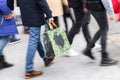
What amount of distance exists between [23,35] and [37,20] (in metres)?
3.45

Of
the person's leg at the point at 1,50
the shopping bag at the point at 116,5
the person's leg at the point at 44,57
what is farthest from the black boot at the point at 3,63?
the shopping bag at the point at 116,5

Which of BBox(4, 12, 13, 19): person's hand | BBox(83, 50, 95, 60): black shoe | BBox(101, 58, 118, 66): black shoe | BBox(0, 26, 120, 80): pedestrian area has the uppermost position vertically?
BBox(4, 12, 13, 19): person's hand

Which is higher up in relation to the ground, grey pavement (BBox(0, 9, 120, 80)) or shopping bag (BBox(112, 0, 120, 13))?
shopping bag (BBox(112, 0, 120, 13))

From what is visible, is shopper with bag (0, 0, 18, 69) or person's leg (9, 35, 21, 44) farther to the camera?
person's leg (9, 35, 21, 44)

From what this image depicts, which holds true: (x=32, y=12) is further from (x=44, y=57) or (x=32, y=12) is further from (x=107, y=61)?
(x=107, y=61)

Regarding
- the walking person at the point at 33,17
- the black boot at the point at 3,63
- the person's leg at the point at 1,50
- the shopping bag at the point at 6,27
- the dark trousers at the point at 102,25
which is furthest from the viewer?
the black boot at the point at 3,63

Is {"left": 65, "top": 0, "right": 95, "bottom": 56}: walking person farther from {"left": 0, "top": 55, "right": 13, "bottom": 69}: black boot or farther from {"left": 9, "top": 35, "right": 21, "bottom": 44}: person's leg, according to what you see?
{"left": 9, "top": 35, "right": 21, "bottom": 44}: person's leg

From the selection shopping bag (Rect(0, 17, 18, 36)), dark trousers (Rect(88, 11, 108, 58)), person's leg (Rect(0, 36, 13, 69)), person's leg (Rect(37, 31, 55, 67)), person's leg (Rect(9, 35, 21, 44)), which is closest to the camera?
dark trousers (Rect(88, 11, 108, 58))

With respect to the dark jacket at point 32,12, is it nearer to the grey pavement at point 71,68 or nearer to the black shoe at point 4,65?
the grey pavement at point 71,68

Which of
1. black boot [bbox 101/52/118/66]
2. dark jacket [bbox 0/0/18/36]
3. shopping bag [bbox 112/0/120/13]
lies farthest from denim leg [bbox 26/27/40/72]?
shopping bag [bbox 112/0/120/13]

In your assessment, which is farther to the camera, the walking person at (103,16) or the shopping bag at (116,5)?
the shopping bag at (116,5)

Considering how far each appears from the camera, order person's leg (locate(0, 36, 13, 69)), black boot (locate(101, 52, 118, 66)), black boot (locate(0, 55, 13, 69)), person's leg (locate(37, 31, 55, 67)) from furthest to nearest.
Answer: black boot (locate(0, 55, 13, 69)), person's leg (locate(0, 36, 13, 69)), person's leg (locate(37, 31, 55, 67)), black boot (locate(101, 52, 118, 66))

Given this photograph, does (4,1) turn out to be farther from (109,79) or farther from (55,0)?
(109,79)

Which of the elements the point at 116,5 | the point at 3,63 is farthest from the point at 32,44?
the point at 116,5
